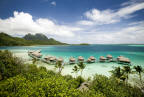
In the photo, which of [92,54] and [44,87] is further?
[92,54]

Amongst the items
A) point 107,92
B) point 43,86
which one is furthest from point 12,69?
point 107,92

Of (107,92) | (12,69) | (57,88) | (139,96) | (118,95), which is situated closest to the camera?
(57,88)

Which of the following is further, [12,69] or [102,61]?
[102,61]

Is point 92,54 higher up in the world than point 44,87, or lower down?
lower down

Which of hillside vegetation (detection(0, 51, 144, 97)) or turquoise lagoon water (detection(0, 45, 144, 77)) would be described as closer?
hillside vegetation (detection(0, 51, 144, 97))

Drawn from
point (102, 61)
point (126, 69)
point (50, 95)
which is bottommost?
point (102, 61)

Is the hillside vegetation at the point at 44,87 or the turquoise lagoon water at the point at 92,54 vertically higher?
the hillside vegetation at the point at 44,87

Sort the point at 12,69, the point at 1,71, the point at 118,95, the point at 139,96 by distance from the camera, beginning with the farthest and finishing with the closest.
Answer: the point at 12,69 < the point at 1,71 < the point at 139,96 < the point at 118,95

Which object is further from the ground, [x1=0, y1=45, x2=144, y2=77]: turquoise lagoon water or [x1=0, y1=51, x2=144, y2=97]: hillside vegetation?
[x1=0, y1=51, x2=144, y2=97]: hillside vegetation

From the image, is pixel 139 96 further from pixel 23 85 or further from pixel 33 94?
pixel 23 85

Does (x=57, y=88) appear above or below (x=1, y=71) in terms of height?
above

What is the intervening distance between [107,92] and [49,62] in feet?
65.6

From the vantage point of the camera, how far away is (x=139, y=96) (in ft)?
26.1

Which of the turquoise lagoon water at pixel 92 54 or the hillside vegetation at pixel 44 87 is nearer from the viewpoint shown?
the hillside vegetation at pixel 44 87
